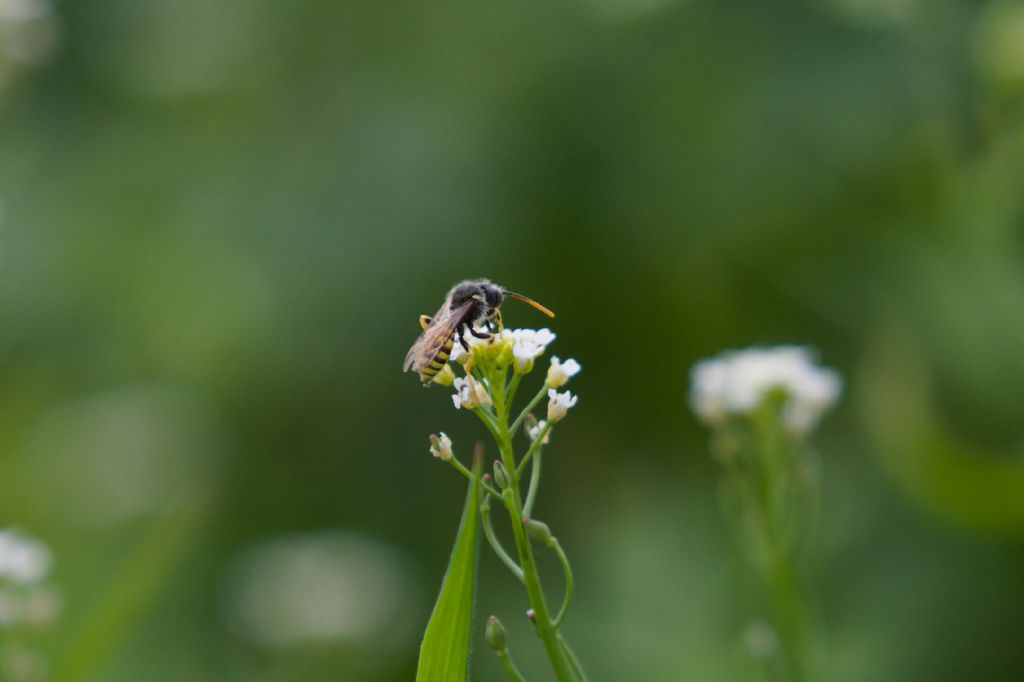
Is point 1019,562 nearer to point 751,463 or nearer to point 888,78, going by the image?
point 751,463

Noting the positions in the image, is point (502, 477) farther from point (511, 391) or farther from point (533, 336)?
point (533, 336)

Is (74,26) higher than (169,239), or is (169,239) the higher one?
(74,26)

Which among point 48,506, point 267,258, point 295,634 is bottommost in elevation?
point 295,634

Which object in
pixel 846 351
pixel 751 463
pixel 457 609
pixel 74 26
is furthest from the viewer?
pixel 74 26

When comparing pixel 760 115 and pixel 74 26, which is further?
pixel 74 26

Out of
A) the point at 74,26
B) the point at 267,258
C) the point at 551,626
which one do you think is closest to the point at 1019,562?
the point at 551,626

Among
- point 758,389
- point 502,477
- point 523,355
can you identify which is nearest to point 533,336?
point 523,355

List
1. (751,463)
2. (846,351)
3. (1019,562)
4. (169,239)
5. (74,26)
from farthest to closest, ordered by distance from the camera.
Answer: (74,26), (169,239), (846,351), (1019,562), (751,463)

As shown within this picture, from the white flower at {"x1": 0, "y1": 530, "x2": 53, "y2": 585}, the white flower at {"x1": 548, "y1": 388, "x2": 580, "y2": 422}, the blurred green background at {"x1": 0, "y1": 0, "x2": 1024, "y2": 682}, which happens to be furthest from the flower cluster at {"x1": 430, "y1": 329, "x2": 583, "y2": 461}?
the blurred green background at {"x1": 0, "y1": 0, "x2": 1024, "y2": 682}
